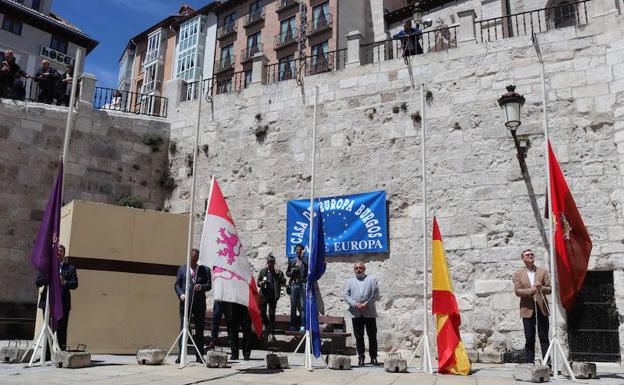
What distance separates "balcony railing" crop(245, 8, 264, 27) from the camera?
36.8 meters

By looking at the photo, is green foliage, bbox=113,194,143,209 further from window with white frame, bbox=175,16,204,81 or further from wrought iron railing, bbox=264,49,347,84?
window with white frame, bbox=175,16,204,81

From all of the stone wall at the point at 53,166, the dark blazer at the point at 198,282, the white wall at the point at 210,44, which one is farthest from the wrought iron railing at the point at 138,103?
the white wall at the point at 210,44

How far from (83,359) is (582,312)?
762 cm

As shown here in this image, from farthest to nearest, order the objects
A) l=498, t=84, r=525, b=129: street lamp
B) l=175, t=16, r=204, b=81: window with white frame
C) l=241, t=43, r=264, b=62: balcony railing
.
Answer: l=175, t=16, r=204, b=81: window with white frame → l=241, t=43, r=264, b=62: balcony railing → l=498, t=84, r=525, b=129: street lamp

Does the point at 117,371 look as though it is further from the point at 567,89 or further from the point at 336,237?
the point at 567,89

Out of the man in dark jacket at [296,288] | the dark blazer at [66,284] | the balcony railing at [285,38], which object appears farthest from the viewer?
the balcony railing at [285,38]

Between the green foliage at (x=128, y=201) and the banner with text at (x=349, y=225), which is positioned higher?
the green foliage at (x=128, y=201)

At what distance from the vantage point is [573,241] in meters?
7.23

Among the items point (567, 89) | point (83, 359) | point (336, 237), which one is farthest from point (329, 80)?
point (83, 359)

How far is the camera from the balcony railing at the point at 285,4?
114 feet

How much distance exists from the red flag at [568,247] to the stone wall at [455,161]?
224 cm

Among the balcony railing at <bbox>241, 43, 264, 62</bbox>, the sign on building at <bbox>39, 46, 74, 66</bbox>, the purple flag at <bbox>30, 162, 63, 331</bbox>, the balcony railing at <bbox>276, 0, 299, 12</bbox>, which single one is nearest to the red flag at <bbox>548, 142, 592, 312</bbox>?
the purple flag at <bbox>30, 162, 63, 331</bbox>

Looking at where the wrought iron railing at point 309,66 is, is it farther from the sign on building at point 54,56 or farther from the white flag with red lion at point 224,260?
the sign on building at point 54,56

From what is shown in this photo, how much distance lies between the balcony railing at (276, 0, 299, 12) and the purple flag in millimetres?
29815
